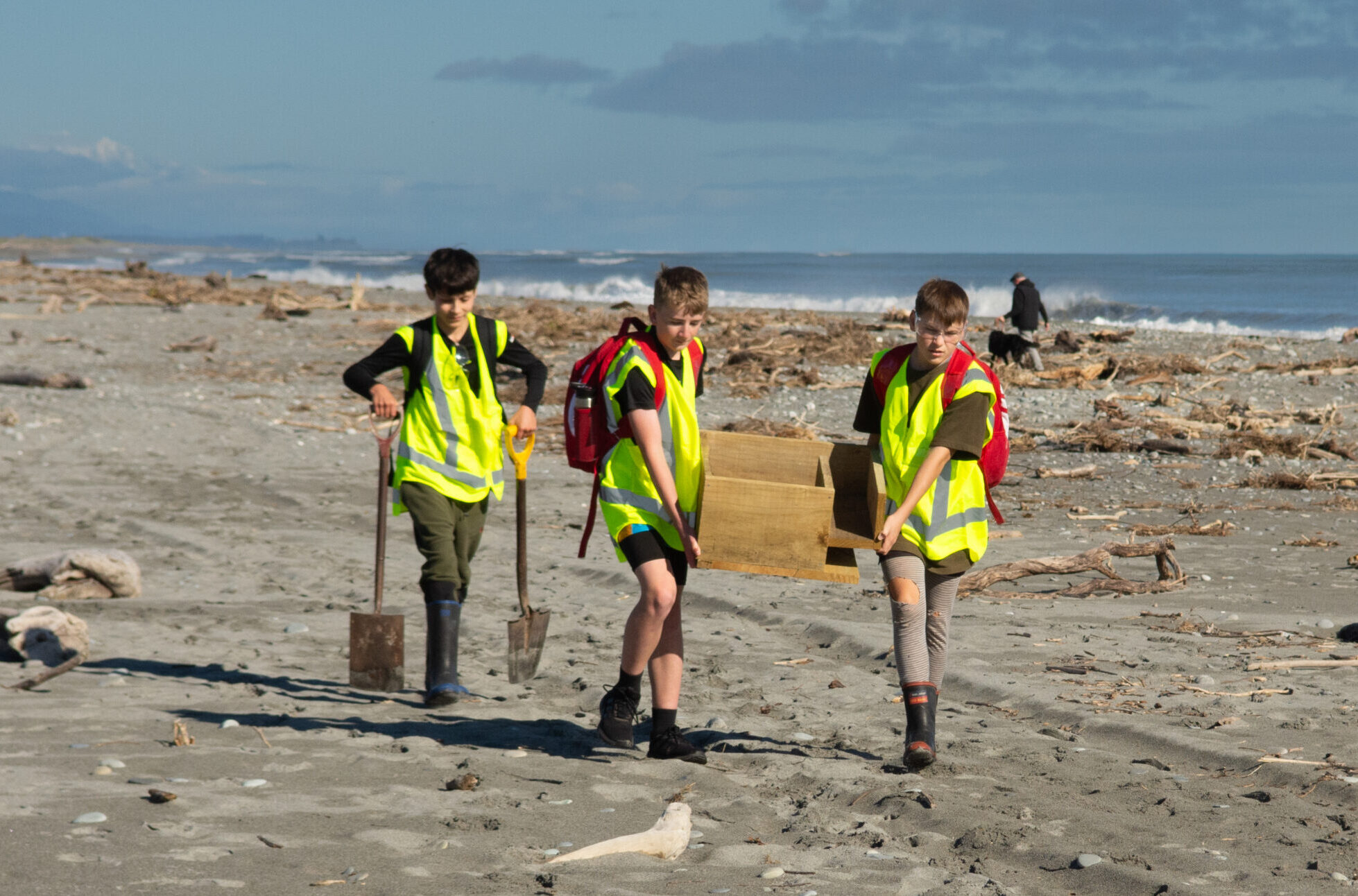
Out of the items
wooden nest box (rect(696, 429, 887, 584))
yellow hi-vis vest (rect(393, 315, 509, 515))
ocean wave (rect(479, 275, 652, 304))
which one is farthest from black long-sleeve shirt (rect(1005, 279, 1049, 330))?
ocean wave (rect(479, 275, 652, 304))

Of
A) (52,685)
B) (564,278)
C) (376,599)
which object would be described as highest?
(564,278)

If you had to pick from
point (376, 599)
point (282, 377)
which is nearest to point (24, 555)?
point (376, 599)

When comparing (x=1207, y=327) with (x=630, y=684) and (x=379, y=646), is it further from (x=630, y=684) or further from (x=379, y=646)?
(x=630, y=684)

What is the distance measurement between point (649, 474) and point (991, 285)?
227 ft

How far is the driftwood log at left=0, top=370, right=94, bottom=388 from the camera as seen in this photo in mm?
14328

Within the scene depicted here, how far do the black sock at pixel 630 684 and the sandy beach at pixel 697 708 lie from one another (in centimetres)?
26

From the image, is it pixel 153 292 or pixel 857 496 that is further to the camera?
pixel 153 292

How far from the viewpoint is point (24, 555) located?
752 cm

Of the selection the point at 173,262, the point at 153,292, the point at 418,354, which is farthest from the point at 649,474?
the point at 173,262

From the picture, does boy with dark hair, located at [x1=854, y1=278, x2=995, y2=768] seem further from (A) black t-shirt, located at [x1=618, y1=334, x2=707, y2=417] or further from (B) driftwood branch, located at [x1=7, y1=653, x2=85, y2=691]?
(B) driftwood branch, located at [x1=7, y1=653, x2=85, y2=691]

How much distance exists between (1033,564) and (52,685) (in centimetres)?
503

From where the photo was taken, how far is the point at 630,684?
427 centimetres

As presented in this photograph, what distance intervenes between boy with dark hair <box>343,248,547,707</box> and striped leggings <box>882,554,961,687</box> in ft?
5.37

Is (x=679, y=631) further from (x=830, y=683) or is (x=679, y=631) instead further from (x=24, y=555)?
(x=24, y=555)
